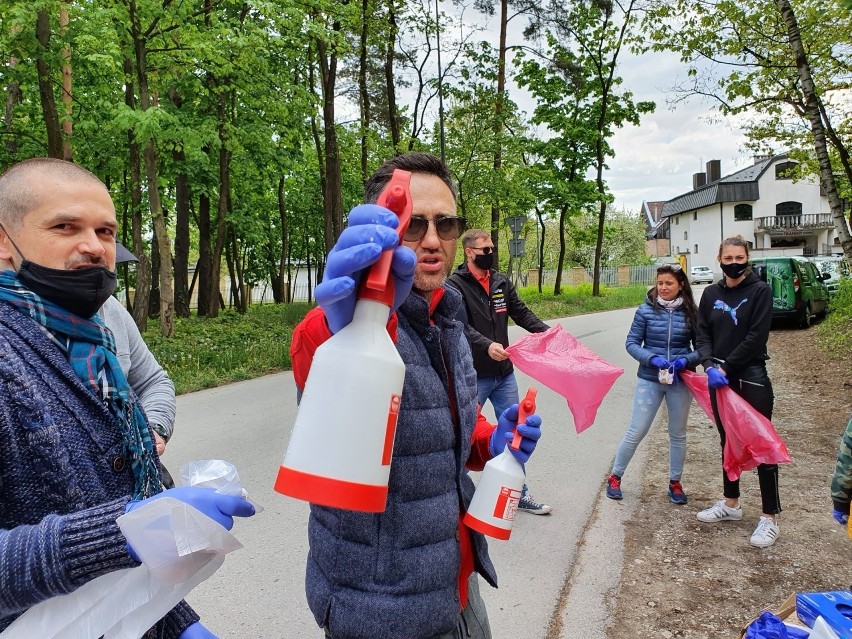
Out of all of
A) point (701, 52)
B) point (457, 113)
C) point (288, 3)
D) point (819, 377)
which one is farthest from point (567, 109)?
point (819, 377)

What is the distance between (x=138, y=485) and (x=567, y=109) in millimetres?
23510

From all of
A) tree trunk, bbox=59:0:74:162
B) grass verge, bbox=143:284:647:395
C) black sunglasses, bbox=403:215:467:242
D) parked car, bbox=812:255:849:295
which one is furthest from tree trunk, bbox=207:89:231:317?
parked car, bbox=812:255:849:295

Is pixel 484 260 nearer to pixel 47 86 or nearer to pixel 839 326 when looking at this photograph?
pixel 47 86

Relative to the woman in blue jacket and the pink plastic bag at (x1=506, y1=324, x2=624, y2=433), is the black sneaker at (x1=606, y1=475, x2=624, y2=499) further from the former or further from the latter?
the pink plastic bag at (x1=506, y1=324, x2=624, y2=433)

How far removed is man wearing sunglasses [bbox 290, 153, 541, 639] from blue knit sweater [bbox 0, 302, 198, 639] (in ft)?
1.48

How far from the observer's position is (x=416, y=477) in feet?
4.75

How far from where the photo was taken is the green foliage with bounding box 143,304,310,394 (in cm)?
Answer: 956

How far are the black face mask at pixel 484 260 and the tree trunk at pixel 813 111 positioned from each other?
4734 mm

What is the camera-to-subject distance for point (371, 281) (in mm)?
1174

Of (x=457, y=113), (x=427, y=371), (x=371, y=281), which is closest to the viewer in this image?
(x=371, y=281)

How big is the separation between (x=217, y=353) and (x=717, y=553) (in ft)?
29.6

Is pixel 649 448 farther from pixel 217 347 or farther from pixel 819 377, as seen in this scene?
pixel 217 347

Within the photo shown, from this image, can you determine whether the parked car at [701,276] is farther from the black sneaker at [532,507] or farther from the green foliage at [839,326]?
the black sneaker at [532,507]

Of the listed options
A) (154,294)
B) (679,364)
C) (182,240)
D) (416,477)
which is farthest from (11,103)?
(416,477)
